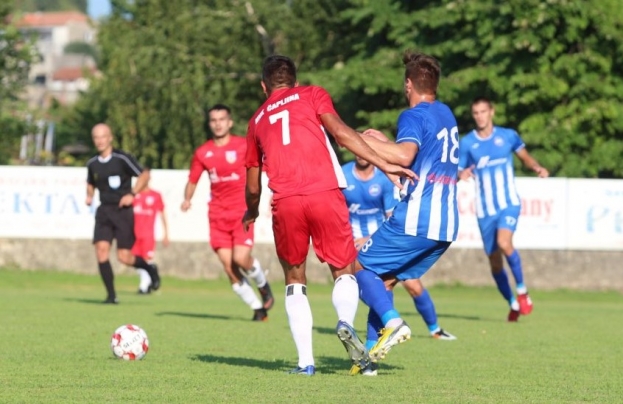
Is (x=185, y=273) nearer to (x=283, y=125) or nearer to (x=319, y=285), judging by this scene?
(x=319, y=285)

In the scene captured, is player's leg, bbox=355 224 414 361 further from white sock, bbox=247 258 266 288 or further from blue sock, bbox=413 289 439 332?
white sock, bbox=247 258 266 288

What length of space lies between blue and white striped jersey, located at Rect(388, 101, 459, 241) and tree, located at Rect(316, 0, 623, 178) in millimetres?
20161

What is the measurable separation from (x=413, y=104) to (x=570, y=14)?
68.0 feet

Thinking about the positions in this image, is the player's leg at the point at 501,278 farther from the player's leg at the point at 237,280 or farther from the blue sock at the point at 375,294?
the blue sock at the point at 375,294

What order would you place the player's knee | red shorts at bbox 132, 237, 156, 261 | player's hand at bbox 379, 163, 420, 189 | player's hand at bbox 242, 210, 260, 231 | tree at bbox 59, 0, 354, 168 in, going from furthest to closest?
tree at bbox 59, 0, 354, 168
red shorts at bbox 132, 237, 156, 261
the player's knee
player's hand at bbox 242, 210, 260, 231
player's hand at bbox 379, 163, 420, 189

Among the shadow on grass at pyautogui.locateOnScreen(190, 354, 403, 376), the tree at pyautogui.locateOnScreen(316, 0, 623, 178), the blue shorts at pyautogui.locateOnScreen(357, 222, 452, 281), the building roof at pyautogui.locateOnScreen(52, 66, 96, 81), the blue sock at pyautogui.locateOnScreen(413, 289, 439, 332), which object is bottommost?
the shadow on grass at pyautogui.locateOnScreen(190, 354, 403, 376)

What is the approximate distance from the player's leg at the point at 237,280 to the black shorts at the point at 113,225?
2.23 meters

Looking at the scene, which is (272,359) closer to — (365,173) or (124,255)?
(365,173)

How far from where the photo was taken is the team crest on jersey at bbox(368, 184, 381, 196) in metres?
12.2

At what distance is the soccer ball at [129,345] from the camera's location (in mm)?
9555

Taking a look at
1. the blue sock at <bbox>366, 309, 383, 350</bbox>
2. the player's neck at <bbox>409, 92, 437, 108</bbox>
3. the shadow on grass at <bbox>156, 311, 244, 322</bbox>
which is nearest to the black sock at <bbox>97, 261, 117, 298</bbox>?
the shadow on grass at <bbox>156, 311, 244, 322</bbox>

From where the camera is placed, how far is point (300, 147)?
8422mm

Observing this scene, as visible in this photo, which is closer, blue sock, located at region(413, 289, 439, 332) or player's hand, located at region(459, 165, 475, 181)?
blue sock, located at region(413, 289, 439, 332)

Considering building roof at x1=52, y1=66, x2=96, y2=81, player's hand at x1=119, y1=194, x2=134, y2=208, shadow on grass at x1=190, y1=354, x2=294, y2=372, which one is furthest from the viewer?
building roof at x1=52, y1=66, x2=96, y2=81
